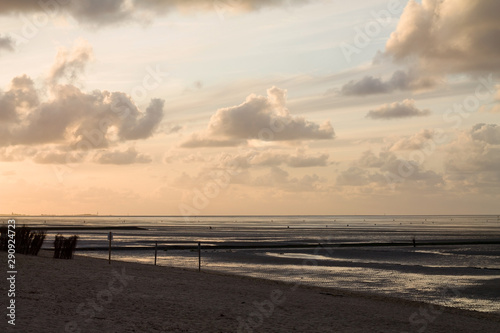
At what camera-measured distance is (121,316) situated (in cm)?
1427

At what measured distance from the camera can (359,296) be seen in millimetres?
22812

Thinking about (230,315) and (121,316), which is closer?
(121,316)

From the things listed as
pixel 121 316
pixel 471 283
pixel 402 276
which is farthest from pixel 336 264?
pixel 121 316

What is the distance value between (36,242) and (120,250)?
2575 centimetres

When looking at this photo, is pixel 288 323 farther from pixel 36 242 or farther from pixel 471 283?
pixel 471 283

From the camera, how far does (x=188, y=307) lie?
16.5m

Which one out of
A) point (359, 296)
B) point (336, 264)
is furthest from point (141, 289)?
point (336, 264)

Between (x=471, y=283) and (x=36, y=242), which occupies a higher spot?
(x=36, y=242)

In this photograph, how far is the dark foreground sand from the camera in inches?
538

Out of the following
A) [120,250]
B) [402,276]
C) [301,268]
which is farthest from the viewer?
[120,250]

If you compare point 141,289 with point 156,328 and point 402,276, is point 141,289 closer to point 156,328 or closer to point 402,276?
point 156,328

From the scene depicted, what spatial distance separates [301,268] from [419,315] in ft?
64.0

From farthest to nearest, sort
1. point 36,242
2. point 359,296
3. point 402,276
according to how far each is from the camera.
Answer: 1. point 402,276
2. point 36,242
3. point 359,296

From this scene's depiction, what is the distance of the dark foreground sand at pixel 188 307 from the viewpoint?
Result: 44.8ft
